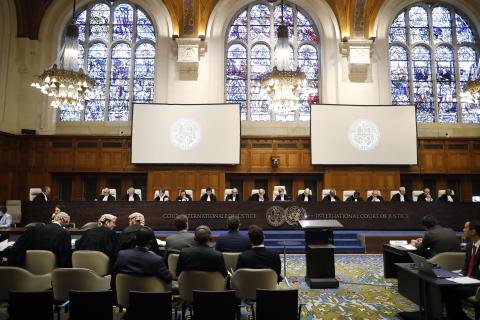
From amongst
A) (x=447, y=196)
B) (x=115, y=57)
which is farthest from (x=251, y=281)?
(x=115, y=57)

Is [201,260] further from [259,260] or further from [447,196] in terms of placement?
[447,196]

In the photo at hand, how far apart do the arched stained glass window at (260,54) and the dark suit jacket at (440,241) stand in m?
8.56

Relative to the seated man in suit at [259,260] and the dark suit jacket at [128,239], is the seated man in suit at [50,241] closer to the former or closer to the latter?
the dark suit jacket at [128,239]

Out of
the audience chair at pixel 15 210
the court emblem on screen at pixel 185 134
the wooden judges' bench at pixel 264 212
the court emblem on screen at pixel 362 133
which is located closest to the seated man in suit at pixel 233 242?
the wooden judges' bench at pixel 264 212

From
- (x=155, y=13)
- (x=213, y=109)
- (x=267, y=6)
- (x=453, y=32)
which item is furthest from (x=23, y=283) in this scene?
(x=453, y=32)

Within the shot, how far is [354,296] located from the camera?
5215 millimetres

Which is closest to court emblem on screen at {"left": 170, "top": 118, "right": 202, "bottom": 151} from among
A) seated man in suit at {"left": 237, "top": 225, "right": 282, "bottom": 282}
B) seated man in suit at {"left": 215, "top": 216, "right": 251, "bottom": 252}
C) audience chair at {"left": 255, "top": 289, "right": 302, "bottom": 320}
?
seated man in suit at {"left": 215, "top": 216, "right": 251, "bottom": 252}

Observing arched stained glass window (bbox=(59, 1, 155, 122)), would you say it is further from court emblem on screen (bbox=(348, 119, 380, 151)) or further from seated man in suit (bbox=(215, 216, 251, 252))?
seated man in suit (bbox=(215, 216, 251, 252))

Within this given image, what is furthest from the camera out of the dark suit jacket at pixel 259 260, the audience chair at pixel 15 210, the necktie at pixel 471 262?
the audience chair at pixel 15 210

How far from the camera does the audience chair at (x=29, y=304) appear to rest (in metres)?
3.03

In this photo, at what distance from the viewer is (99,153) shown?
A: 41.8 ft

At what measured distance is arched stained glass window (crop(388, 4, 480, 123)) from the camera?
44.4 ft

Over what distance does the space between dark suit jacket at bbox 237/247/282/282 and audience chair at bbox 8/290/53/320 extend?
1725 millimetres

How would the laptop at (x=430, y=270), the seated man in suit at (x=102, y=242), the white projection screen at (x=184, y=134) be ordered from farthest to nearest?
1. the white projection screen at (x=184, y=134)
2. the seated man in suit at (x=102, y=242)
3. the laptop at (x=430, y=270)
